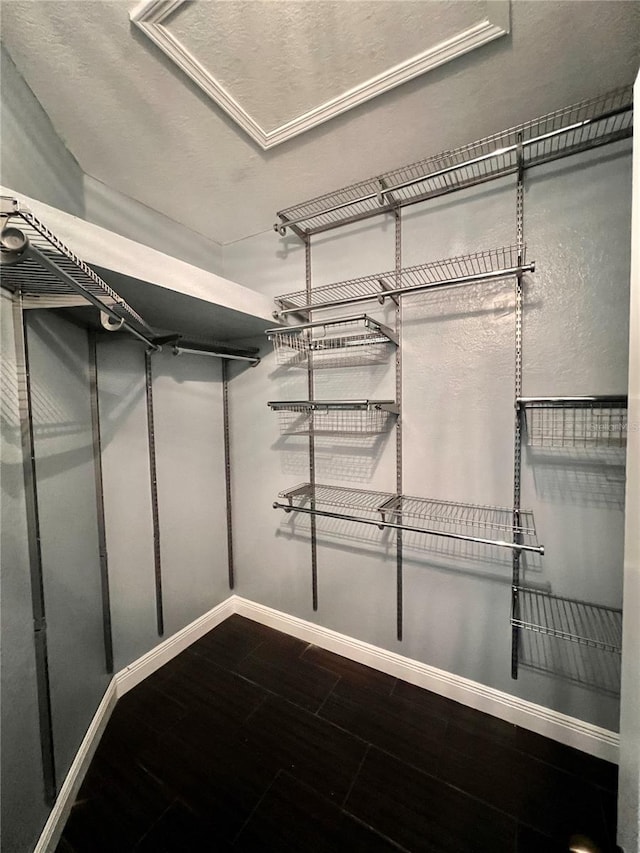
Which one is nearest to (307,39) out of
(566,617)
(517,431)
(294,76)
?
(294,76)

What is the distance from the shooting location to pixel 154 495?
185cm

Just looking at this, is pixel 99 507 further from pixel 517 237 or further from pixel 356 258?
pixel 517 237

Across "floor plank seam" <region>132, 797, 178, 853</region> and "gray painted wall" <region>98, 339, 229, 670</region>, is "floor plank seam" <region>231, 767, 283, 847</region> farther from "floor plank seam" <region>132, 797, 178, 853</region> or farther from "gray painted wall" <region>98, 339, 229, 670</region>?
"gray painted wall" <region>98, 339, 229, 670</region>

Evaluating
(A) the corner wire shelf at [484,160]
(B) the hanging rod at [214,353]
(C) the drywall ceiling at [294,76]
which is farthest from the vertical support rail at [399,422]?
(B) the hanging rod at [214,353]

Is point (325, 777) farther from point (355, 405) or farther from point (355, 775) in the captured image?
point (355, 405)

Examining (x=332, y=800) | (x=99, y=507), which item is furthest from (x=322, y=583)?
(x=99, y=507)

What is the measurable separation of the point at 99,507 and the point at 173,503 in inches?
17.4

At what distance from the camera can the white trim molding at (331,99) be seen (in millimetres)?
911

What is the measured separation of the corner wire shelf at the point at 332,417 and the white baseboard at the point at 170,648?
4.42 ft

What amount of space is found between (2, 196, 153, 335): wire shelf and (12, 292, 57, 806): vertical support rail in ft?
0.25

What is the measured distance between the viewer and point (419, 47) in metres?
1.01

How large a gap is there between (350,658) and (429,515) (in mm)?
1041

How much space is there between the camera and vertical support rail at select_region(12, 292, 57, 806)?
3.41 feet

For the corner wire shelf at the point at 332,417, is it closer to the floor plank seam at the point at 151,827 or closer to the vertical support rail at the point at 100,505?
the vertical support rail at the point at 100,505
